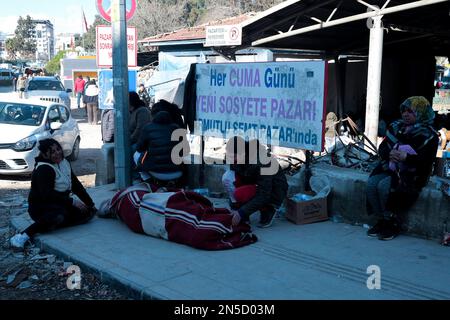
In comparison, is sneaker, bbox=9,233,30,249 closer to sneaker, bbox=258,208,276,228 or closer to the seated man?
the seated man

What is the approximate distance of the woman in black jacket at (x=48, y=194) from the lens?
5.61m

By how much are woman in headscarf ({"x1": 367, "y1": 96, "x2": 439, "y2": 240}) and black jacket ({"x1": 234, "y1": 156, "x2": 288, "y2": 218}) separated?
1002 millimetres

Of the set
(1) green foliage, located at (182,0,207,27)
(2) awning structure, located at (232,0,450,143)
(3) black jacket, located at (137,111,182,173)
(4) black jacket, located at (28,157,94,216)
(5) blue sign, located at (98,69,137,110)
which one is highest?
(1) green foliage, located at (182,0,207,27)

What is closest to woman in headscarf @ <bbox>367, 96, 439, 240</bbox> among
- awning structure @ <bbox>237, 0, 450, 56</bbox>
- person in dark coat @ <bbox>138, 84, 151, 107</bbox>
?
awning structure @ <bbox>237, 0, 450, 56</bbox>

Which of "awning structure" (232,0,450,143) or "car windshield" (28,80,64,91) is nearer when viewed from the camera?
"awning structure" (232,0,450,143)

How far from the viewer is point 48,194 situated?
5.64 m

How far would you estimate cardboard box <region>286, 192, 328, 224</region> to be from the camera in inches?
235

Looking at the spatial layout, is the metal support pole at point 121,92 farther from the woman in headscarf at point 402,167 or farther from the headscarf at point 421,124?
the headscarf at point 421,124

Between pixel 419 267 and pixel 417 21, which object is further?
pixel 417 21

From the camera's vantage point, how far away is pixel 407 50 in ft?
60.9
